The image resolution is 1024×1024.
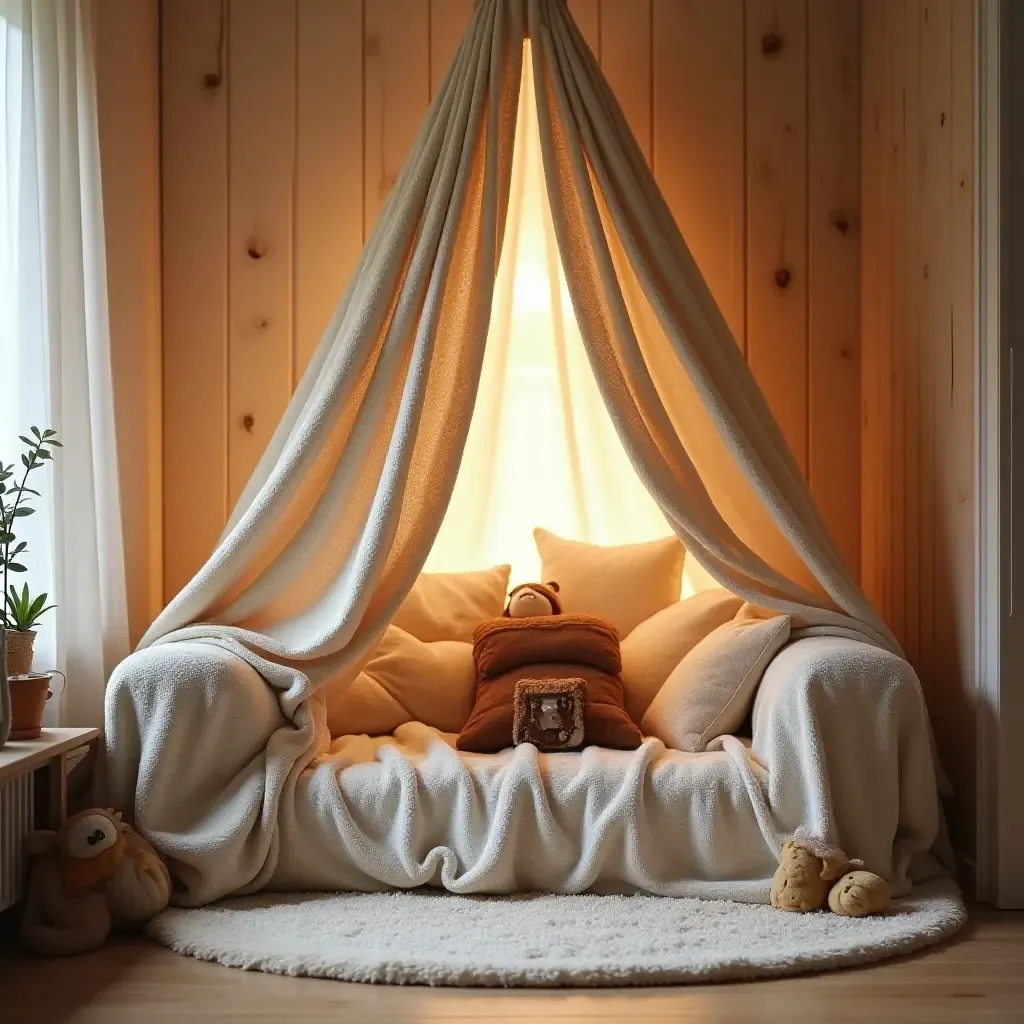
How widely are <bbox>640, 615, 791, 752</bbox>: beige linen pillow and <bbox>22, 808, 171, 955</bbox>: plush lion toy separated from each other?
119cm

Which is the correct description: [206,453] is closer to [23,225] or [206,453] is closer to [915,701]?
[23,225]

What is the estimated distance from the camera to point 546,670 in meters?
2.95

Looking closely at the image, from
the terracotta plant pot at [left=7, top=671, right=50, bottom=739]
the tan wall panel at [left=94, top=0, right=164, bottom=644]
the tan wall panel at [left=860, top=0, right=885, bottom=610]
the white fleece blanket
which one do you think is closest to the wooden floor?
the white fleece blanket

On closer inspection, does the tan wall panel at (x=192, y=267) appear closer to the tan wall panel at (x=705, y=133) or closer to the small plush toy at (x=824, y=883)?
the tan wall panel at (x=705, y=133)

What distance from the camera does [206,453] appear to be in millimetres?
3635

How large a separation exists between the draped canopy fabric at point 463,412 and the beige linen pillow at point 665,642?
0.19 m

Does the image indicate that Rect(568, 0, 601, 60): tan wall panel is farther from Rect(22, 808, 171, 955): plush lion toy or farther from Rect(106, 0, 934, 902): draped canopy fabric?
Rect(22, 808, 171, 955): plush lion toy

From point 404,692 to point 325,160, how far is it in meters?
1.65

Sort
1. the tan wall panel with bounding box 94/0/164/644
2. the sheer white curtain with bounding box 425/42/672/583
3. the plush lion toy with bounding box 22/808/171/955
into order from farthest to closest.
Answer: the sheer white curtain with bounding box 425/42/672/583 < the tan wall panel with bounding box 94/0/164/644 < the plush lion toy with bounding box 22/808/171/955

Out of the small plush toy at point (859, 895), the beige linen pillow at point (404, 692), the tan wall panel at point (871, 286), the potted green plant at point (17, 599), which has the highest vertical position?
the tan wall panel at point (871, 286)

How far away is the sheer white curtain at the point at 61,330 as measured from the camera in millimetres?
2697

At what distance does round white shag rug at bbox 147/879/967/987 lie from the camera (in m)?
2.12

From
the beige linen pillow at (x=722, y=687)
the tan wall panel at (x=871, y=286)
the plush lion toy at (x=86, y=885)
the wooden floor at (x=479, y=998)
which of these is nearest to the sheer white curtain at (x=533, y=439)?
the tan wall panel at (x=871, y=286)

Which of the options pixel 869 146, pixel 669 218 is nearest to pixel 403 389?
pixel 669 218
